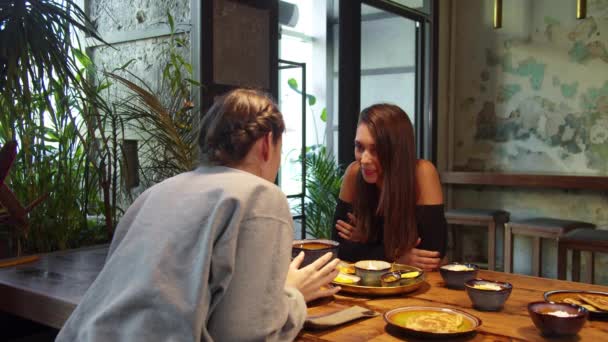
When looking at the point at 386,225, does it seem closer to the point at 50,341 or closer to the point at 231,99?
the point at 231,99

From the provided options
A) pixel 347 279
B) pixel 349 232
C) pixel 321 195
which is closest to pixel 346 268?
pixel 347 279

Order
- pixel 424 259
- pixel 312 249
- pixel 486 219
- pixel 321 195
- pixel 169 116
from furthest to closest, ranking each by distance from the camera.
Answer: pixel 486 219
pixel 321 195
pixel 169 116
pixel 424 259
pixel 312 249

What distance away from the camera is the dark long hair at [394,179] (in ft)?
6.66

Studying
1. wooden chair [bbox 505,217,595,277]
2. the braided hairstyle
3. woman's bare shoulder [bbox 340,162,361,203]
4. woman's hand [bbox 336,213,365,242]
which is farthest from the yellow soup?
wooden chair [bbox 505,217,595,277]

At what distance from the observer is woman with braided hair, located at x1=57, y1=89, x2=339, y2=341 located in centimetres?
96

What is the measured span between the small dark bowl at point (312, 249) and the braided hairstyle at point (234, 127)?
366 millimetres

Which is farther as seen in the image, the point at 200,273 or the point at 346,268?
the point at 346,268

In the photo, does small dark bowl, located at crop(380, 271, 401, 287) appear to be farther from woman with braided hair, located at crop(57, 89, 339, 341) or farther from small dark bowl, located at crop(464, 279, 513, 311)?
woman with braided hair, located at crop(57, 89, 339, 341)

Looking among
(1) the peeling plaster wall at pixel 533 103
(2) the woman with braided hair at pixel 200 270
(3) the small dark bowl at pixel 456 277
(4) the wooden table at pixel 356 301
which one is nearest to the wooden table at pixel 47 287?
(4) the wooden table at pixel 356 301

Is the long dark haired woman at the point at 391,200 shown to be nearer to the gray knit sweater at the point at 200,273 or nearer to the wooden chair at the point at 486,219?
the gray knit sweater at the point at 200,273

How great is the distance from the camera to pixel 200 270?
96 cm

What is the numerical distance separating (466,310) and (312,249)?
436 mm

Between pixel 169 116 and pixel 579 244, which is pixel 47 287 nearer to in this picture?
pixel 169 116

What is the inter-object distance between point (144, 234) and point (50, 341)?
1264mm
